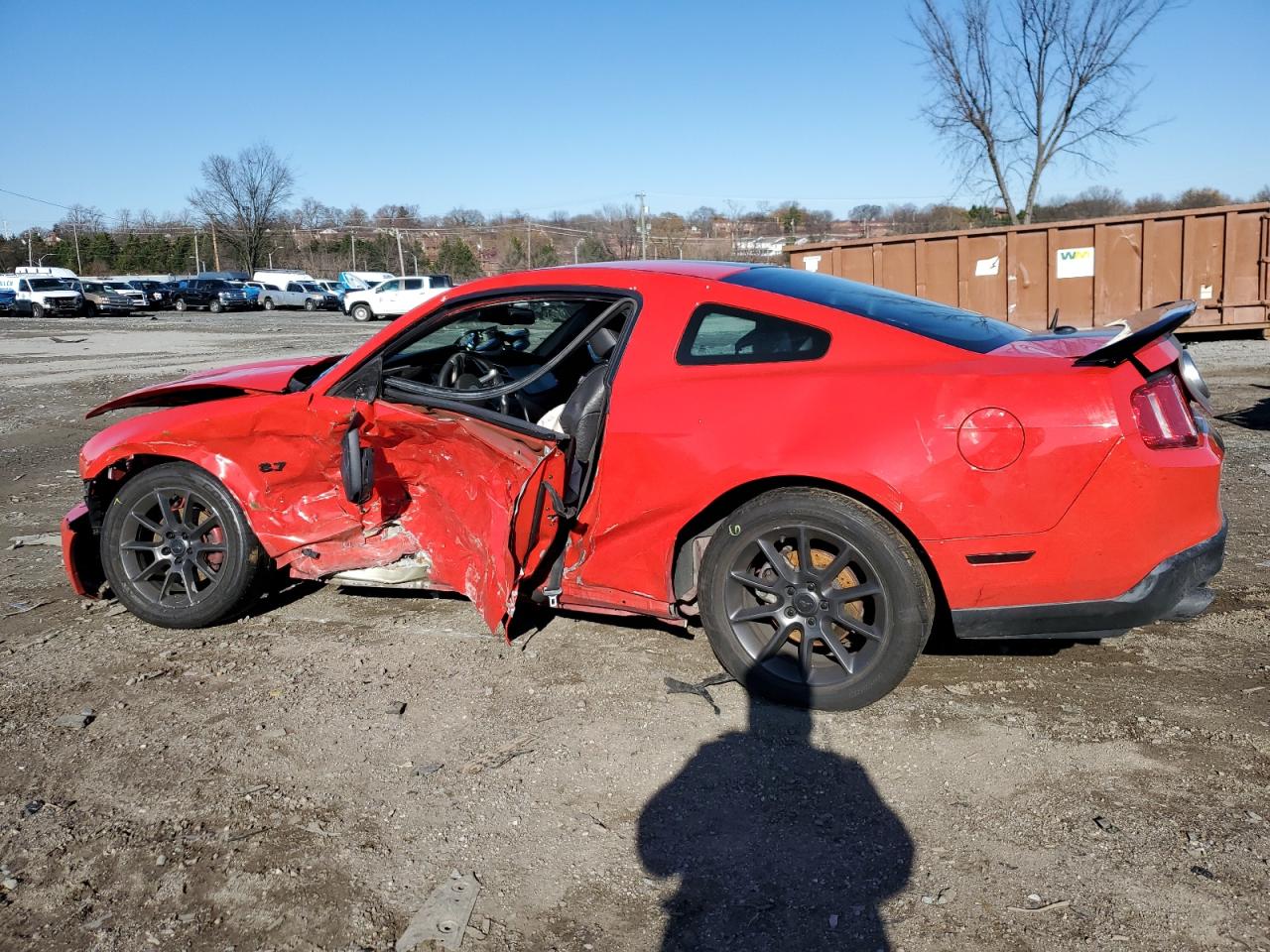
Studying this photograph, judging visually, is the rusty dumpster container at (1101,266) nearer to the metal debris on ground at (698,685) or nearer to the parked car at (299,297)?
the metal debris on ground at (698,685)

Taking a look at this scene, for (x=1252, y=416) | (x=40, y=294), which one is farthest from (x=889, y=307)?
(x=40, y=294)

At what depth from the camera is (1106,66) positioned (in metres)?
23.7

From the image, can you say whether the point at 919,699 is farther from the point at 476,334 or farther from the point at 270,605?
the point at 270,605

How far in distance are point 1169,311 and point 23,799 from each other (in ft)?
13.4

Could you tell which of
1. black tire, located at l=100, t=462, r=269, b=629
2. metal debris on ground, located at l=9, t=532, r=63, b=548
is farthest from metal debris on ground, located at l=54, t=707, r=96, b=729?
metal debris on ground, located at l=9, t=532, r=63, b=548

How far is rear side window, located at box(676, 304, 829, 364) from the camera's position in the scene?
3.62 meters

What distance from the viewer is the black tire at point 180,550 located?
447 centimetres

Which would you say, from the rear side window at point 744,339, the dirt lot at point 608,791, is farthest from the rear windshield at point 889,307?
the dirt lot at point 608,791

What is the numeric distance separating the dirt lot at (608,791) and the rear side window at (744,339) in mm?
1273

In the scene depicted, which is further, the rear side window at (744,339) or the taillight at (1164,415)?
the rear side window at (744,339)

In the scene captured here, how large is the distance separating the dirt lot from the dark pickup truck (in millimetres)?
47390

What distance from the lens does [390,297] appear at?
37719mm

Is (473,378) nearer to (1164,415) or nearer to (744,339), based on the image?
(744,339)

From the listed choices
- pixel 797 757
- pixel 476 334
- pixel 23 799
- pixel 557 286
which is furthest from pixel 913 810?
pixel 476 334
